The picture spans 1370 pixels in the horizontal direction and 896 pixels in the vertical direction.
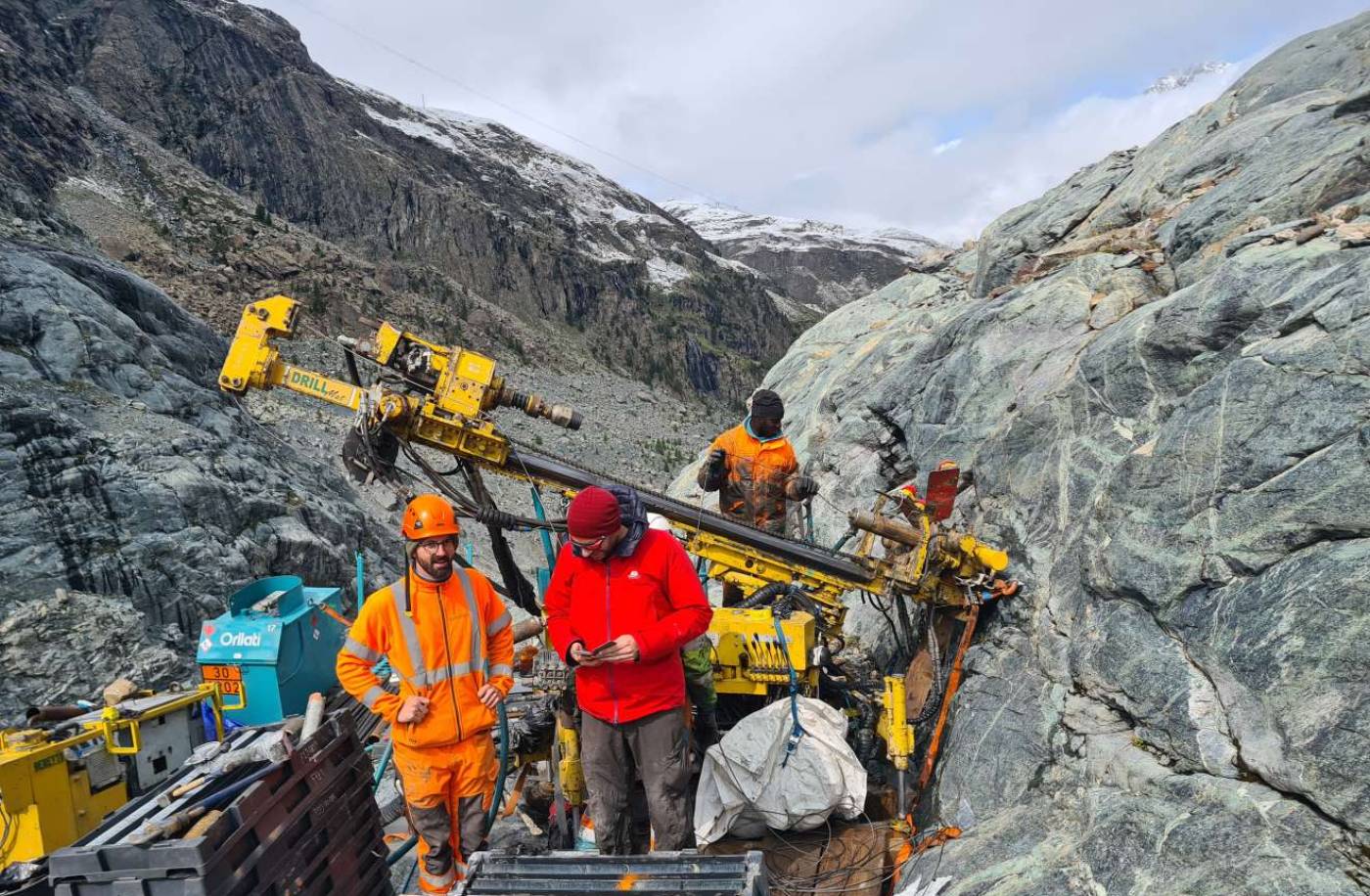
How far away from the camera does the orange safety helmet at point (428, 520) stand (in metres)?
3.51

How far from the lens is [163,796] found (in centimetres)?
274

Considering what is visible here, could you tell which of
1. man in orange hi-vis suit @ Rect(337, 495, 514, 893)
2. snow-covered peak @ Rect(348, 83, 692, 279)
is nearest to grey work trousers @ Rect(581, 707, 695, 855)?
man in orange hi-vis suit @ Rect(337, 495, 514, 893)

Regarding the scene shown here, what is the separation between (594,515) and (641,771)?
4.41ft

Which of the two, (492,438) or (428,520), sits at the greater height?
(492,438)

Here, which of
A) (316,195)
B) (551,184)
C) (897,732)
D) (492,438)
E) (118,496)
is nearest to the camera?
(897,732)

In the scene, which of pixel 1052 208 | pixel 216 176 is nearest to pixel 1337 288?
pixel 1052 208

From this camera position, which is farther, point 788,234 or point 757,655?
point 788,234

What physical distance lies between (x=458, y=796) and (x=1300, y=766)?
3650mm

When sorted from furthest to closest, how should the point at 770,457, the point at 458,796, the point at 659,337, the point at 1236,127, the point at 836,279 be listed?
the point at 836,279 → the point at 659,337 → the point at 1236,127 → the point at 770,457 → the point at 458,796

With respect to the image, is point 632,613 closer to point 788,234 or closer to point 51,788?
point 51,788

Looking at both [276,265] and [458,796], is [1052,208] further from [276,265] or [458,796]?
[276,265]

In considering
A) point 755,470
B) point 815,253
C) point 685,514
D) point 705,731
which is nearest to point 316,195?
point 755,470

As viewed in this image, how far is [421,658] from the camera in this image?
3.56 metres

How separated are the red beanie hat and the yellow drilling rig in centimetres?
162
